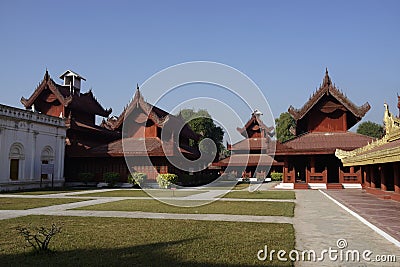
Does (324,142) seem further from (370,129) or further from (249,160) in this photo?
(370,129)

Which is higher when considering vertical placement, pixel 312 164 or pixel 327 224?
pixel 312 164

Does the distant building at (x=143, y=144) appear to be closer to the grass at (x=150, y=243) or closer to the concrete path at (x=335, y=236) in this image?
the concrete path at (x=335, y=236)

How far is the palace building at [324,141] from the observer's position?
26.0 meters

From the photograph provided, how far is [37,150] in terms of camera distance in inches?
1051

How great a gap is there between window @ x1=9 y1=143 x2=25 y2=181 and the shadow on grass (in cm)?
2057

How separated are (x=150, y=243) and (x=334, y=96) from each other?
2410 centimetres

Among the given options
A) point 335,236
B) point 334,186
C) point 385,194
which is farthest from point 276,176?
point 335,236

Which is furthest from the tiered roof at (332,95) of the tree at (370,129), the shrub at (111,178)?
the tree at (370,129)

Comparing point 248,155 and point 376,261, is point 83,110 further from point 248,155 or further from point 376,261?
point 376,261

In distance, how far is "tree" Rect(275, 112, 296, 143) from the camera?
6569cm

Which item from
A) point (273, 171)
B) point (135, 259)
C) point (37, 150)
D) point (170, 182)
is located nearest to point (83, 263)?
point (135, 259)

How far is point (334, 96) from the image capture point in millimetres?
27719

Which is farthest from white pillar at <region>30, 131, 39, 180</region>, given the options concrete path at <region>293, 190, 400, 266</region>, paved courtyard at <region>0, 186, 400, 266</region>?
concrete path at <region>293, 190, 400, 266</region>

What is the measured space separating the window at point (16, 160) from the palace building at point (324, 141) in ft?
60.4
